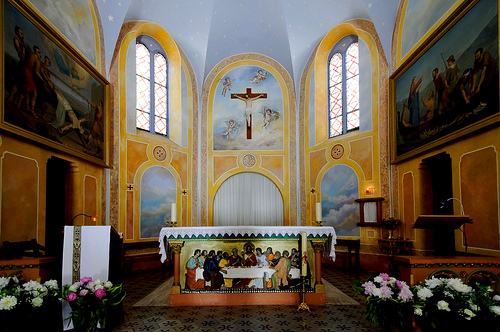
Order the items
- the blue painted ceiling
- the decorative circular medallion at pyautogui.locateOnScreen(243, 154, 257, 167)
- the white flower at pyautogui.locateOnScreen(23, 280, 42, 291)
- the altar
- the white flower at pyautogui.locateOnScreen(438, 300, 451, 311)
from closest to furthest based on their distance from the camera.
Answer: the white flower at pyautogui.locateOnScreen(438, 300, 451, 311) < the white flower at pyautogui.locateOnScreen(23, 280, 42, 291) < the altar < the blue painted ceiling < the decorative circular medallion at pyautogui.locateOnScreen(243, 154, 257, 167)

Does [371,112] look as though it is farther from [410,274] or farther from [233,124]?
[410,274]

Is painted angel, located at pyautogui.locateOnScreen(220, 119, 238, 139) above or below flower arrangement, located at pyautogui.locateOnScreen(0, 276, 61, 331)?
above

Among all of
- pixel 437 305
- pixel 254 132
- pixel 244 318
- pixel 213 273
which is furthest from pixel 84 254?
pixel 254 132

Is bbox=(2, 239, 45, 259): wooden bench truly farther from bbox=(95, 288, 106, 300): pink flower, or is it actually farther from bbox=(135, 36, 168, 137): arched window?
A: bbox=(135, 36, 168, 137): arched window

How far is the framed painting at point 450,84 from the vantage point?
579 centimetres

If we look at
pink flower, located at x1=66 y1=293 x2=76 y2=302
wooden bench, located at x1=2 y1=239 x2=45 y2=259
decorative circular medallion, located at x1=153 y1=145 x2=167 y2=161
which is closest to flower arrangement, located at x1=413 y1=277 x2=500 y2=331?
pink flower, located at x1=66 y1=293 x2=76 y2=302

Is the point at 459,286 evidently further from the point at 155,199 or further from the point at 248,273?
the point at 155,199

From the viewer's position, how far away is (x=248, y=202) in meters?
13.4

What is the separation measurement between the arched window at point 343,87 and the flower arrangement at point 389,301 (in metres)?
8.65

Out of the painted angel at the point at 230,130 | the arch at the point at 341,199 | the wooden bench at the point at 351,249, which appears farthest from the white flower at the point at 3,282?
the painted angel at the point at 230,130

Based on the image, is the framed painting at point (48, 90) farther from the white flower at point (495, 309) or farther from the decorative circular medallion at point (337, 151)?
the decorative circular medallion at point (337, 151)

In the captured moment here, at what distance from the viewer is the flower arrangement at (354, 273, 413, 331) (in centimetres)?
341

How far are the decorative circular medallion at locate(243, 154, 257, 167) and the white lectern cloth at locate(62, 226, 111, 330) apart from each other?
9.04 meters

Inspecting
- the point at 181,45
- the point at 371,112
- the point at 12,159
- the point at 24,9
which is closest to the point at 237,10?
the point at 181,45
